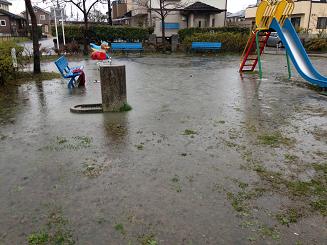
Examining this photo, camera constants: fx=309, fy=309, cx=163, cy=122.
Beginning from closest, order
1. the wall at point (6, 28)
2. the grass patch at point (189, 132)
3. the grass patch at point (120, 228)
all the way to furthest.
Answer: the grass patch at point (120, 228)
the grass patch at point (189, 132)
the wall at point (6, 28)

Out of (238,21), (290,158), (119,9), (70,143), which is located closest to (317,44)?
(238,21)

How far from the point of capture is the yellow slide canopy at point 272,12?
10918mm

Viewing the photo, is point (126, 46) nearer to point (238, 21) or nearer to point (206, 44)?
point (206, 44)

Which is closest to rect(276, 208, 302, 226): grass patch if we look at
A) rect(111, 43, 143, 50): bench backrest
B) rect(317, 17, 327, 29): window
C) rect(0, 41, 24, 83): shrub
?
rect(0, 41, 24, 83): shrub

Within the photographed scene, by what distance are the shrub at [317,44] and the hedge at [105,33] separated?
14.2 metres

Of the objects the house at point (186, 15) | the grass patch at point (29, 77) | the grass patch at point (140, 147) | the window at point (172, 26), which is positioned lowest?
the grass patch at point (140, 147)

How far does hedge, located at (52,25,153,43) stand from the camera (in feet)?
83.3

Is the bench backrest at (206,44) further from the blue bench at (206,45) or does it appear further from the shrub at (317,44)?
the shrub at (317,44)

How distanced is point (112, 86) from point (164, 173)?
315 centimetres

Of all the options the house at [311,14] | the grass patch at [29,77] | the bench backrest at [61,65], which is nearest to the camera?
the bench backrest at [61,65]

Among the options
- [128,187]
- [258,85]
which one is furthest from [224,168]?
[258,85]

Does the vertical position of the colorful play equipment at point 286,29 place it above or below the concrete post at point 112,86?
above

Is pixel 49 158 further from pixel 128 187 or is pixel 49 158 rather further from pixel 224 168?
pixel 224 168

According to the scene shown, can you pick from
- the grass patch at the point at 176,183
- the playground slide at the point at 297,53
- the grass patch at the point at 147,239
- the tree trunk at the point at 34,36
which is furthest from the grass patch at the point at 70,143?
the tree trunk at the point at 34,36
